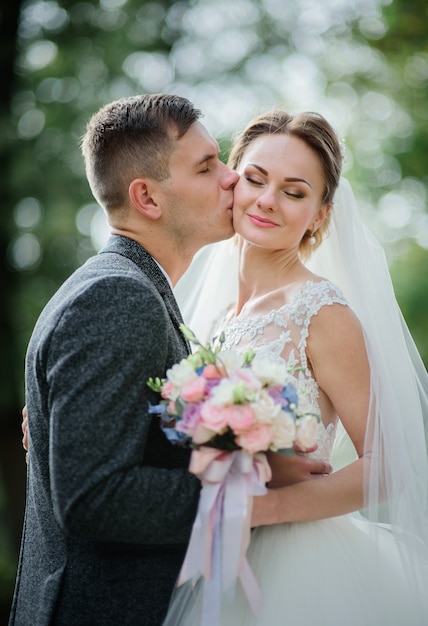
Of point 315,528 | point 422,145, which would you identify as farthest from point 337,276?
point 422,145

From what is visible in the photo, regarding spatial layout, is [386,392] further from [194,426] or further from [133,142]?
[133,142]

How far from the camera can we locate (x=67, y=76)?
10422 mm

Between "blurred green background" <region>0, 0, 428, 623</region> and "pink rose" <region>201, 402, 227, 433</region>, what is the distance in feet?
22.3

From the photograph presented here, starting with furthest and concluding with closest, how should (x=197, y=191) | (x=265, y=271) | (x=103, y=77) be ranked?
1. (x=103, y=77)
2. (x=265, y=271)
3. (x=197, y=191)

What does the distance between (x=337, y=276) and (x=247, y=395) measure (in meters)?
1.60

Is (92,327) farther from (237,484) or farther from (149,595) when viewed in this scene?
(149,595)

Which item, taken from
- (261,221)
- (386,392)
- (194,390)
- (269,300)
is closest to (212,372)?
(194,390)

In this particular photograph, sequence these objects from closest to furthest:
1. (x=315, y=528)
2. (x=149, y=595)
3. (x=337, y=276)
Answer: (x=149, y=595)
(x=315, y=528)
(x=337, y=276)

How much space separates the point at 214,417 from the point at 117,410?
35 centimetres

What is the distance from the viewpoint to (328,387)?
331cm

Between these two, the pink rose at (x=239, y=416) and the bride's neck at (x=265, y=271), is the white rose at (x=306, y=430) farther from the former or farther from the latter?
the bride's neck at (x=265, y=271)

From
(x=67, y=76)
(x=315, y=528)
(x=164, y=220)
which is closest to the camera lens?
(x=315, y=528)

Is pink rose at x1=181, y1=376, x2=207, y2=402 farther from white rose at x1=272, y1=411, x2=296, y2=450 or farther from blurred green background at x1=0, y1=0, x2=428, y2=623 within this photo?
blurred green background at x1=0, y1=0, x2=428, y2=623

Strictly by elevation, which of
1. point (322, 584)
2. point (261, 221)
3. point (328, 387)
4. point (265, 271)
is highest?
point (261, 221)
